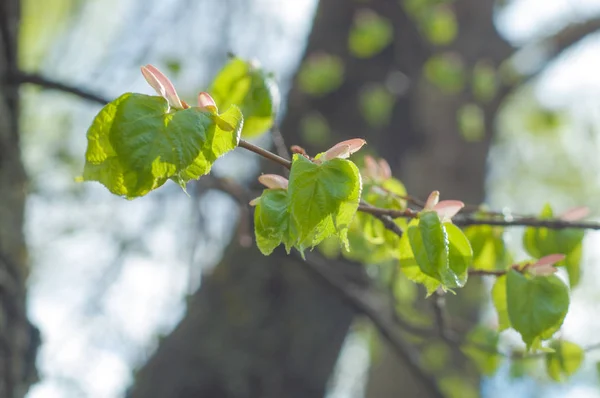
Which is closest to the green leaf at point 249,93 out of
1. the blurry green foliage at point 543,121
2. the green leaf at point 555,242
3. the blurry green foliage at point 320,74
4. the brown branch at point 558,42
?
the green leaf at point 555,242

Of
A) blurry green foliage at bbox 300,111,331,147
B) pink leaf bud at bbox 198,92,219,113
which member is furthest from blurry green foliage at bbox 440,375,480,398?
pink leaf bud at bbox 198,92,219,113

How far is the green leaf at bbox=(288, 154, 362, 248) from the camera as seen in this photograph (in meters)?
0.69

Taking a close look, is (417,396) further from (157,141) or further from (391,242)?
(157,141)

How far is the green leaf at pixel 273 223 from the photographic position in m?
0.73

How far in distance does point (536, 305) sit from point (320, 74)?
2094 millimetres

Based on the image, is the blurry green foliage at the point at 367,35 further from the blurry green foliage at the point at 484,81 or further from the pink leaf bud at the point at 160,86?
the pink leaf bud at the point at 160,86

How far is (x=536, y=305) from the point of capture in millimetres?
882

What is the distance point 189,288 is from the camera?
7.18 feet

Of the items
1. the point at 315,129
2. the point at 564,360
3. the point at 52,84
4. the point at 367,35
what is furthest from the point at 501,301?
the point at 367,35

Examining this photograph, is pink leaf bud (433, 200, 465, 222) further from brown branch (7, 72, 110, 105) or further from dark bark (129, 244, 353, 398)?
dark bark (129, 244, 353, 398)

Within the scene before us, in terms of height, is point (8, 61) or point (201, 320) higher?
point (8, 61)

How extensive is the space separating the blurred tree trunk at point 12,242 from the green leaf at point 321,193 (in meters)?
1.05

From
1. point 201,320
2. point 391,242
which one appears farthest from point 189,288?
point 391,242

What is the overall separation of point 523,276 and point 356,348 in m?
5.03
